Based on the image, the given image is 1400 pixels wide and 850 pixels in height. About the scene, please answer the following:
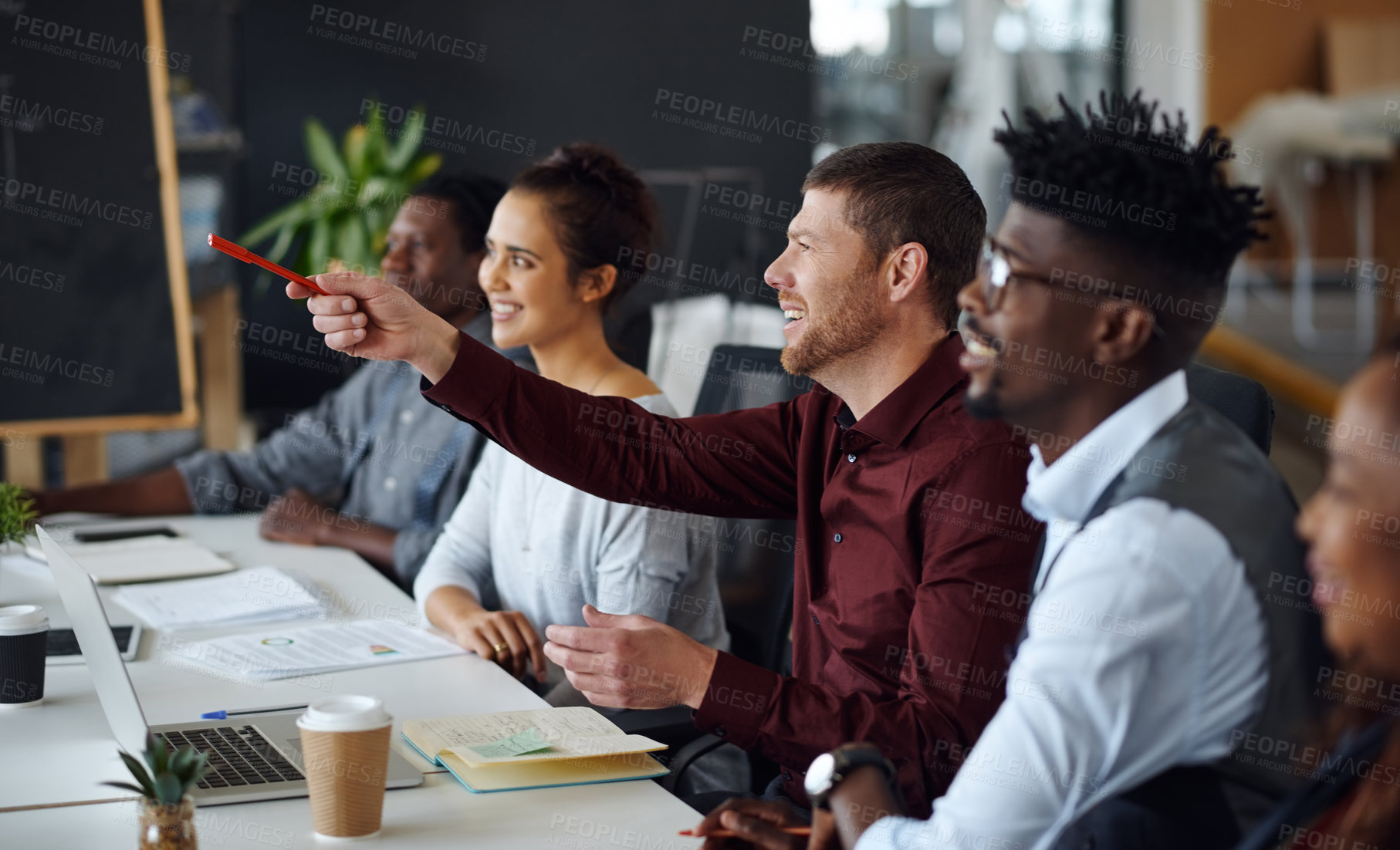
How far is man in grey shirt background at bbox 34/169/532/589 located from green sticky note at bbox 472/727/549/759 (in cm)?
111

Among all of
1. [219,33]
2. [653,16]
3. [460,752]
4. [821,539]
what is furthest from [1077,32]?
[460,752]

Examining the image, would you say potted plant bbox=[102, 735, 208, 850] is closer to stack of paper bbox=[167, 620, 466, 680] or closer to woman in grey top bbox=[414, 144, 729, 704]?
stack of paper bbox=[167, 620, 466, 680]

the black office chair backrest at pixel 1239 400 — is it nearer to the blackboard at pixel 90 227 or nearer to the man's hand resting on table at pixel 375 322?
the man's hand resting on table at pixel 375 322

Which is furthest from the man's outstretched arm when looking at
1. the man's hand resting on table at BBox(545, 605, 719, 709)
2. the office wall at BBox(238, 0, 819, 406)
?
the office wall at BBox(238, 0, 819, 406)

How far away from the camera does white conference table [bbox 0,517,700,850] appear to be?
3.98ft

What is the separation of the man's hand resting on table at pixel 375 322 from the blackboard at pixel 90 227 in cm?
211

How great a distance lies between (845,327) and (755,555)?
20.2 inches

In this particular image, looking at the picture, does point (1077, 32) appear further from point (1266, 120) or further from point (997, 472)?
point (997, 472)

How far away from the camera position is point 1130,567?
0.94 m

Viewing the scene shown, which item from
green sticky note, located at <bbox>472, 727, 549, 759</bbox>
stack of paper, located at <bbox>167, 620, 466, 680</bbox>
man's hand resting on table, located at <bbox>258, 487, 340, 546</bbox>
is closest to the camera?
green sticky note, located at <bbox>472, 727, 549, 759</bbox>

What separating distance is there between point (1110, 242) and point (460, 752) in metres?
0.82

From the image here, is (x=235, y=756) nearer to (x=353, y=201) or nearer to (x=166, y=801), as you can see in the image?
(x=166, y=801)

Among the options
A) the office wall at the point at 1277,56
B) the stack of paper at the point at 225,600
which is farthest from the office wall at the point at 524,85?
the office wall at the point at 1277,56

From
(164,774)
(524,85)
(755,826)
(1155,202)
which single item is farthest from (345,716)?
(524,85)
